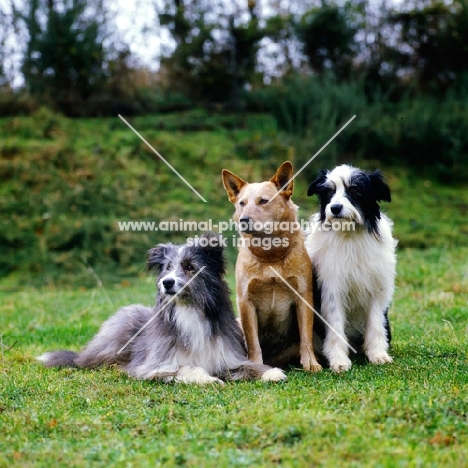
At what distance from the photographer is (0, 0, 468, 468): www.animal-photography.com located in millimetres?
4238

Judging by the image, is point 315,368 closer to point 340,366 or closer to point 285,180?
point 340,366

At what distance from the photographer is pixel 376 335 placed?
239 inches

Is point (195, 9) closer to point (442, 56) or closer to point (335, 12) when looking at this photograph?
point (335, 12)

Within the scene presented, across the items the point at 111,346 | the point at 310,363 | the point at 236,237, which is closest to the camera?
the point at 310,363

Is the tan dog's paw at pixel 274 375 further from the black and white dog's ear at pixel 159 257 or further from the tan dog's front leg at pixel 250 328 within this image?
the black and white dog's ear at pixel 159 257

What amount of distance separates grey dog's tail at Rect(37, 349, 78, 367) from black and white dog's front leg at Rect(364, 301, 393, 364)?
2.83 meters

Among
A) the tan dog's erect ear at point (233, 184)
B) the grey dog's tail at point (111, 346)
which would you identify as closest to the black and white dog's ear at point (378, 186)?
the tan dog's erect ear at point (233, 184)

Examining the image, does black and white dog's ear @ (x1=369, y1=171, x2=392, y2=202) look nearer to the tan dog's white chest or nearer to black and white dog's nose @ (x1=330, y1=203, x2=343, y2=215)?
black and white dog's nose @ (x1=330, y1=203, x2=343, y2=215)

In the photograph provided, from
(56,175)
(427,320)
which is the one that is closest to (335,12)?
(56,175)

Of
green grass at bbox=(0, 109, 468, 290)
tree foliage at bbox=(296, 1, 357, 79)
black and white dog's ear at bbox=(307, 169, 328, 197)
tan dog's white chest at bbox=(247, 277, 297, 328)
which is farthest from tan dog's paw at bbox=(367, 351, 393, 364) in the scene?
tree foliage at bbox=(296, 1, 357, 79)

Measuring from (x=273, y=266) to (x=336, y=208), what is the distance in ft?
2.46

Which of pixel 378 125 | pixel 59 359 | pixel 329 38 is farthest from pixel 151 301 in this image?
pixel 329 38

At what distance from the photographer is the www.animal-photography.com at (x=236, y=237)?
424 centimetres

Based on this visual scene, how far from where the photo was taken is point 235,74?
1816cm
